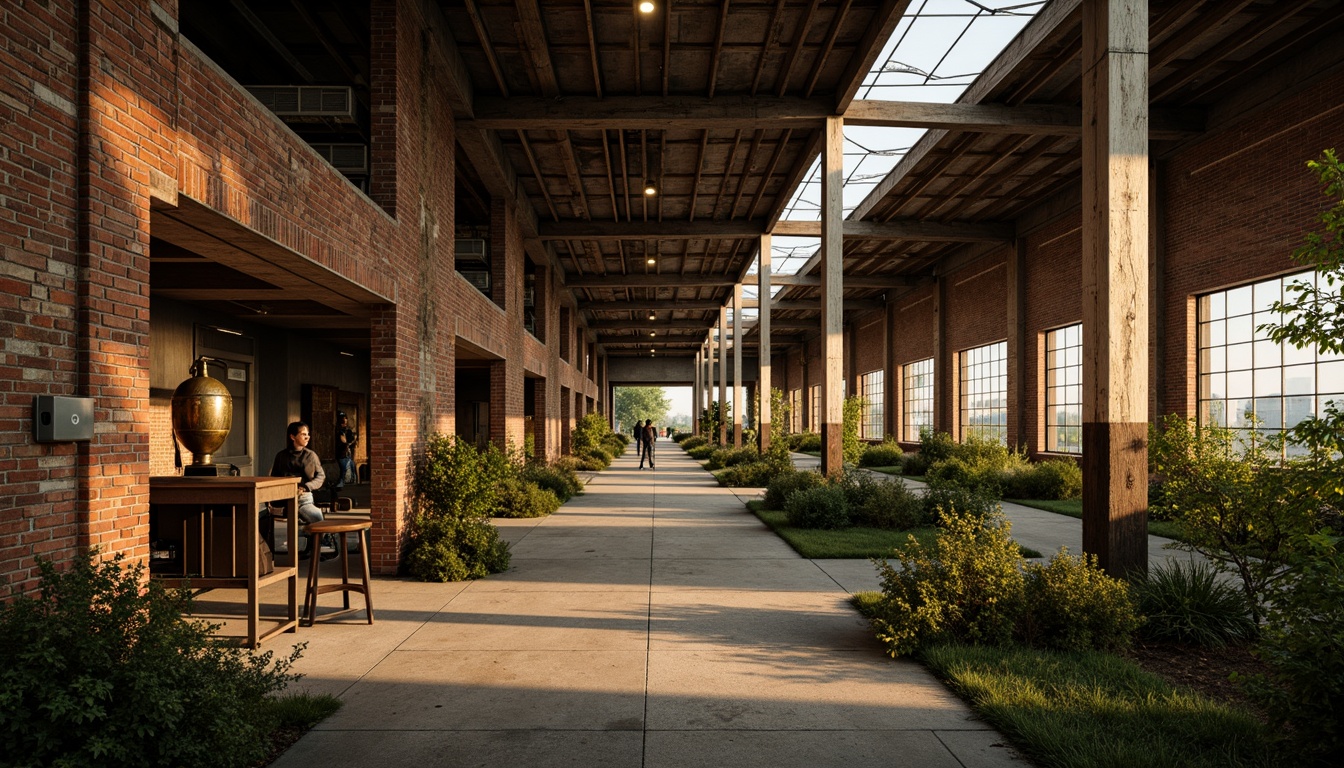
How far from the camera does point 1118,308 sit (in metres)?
6.56

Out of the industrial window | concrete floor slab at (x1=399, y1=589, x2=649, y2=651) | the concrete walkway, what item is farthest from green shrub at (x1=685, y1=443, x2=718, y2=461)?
concrete floor slab at (x1=399, y1=589, x2=649, y2=651)

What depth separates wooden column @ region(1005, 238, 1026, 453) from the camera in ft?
74.7

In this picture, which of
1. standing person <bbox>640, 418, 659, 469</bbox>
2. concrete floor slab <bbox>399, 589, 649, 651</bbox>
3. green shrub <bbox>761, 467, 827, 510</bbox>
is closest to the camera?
concrete floor slab <bbox>399, 589, 649, 651</bbox>

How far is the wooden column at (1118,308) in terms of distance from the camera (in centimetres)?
647

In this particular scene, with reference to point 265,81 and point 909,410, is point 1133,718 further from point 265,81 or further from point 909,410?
point 909,410

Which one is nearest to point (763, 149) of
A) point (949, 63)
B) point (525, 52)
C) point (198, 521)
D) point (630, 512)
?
point (949, 63)

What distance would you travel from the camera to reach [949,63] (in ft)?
43.3

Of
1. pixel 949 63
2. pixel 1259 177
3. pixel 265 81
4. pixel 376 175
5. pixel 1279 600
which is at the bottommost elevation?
pixel 1279 600

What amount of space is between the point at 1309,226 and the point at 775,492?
9.61 m

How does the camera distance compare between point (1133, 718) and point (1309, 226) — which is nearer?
point (1133, 718)

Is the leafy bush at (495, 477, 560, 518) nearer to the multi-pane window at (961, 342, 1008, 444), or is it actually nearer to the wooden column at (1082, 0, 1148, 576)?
the wooden column at (1082, 0, 1148, 576)

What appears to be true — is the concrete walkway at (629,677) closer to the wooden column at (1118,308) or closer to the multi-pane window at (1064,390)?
the wooden column at (1118,308)

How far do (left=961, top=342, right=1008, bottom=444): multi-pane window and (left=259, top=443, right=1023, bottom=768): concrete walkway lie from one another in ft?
59.0

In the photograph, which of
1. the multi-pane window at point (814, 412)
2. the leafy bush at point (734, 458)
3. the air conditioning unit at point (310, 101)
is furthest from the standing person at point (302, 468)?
the multi-pane window at point (814, 412)
